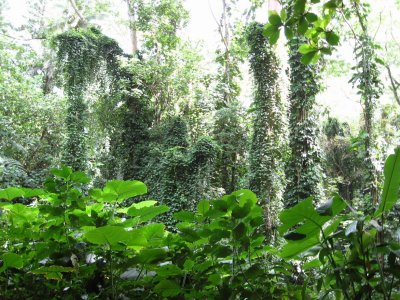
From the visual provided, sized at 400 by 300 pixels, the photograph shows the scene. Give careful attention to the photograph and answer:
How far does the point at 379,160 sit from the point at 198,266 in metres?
6.61

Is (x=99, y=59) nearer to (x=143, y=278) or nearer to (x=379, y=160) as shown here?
(x=379, y=160)

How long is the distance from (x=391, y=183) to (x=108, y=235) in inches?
24.1

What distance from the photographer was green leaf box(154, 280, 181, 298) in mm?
886

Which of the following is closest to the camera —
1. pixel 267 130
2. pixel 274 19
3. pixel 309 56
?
pixel 274 19

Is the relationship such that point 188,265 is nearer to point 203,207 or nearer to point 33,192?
point 203,207

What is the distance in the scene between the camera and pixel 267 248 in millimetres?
997

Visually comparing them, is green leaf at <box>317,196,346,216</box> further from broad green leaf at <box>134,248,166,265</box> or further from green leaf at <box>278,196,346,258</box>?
broad green leaf at <box>134,248,166,265</box>

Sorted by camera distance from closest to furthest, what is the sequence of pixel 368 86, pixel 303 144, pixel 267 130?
pixel 368 86 → pixel 303 144 → pixel 267 130

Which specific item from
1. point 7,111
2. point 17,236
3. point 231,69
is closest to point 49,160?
point 7,111

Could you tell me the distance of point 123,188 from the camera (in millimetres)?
964

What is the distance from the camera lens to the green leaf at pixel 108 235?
30.5 inches

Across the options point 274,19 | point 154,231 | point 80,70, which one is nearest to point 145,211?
point 154,231

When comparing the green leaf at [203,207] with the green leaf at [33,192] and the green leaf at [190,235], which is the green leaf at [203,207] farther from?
the green leaf at [33,192]

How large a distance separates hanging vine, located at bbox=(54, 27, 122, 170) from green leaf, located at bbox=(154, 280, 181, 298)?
1073 cm
